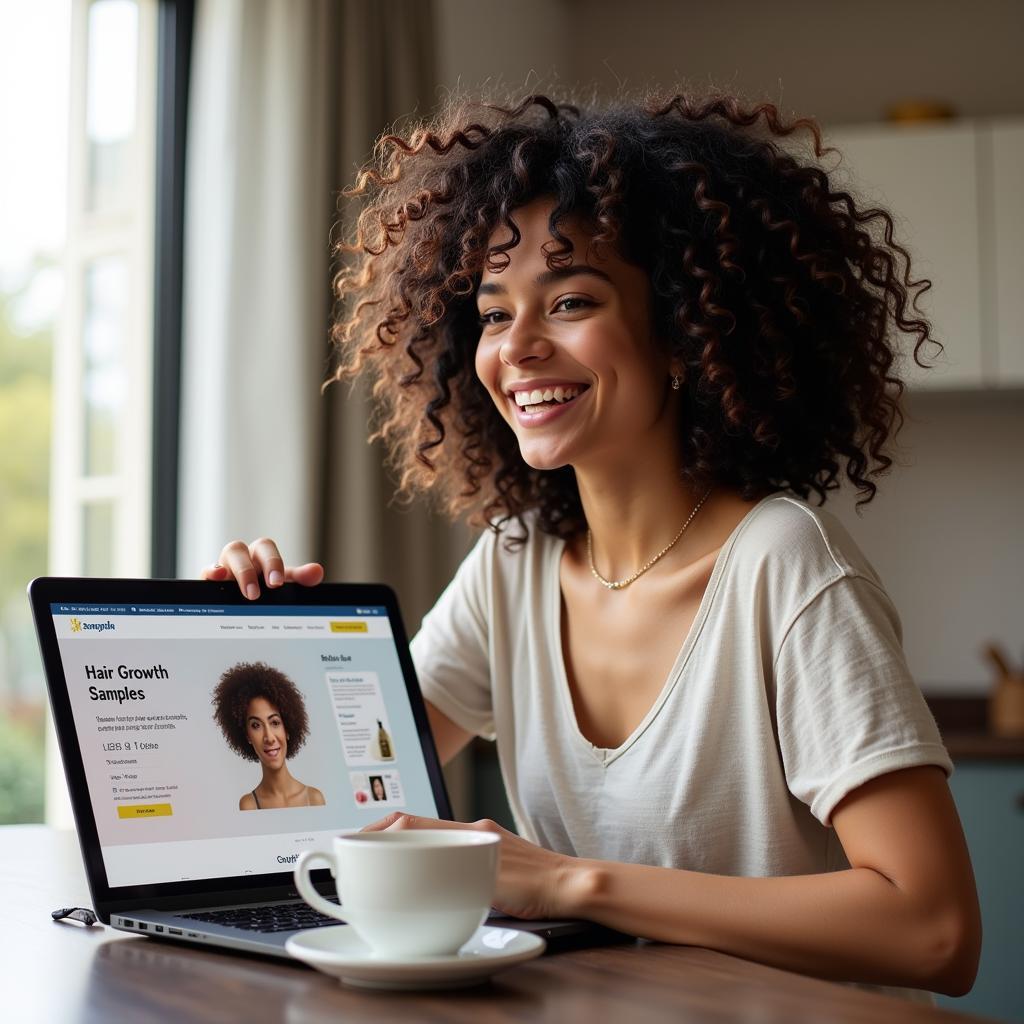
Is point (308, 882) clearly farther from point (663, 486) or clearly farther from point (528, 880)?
point (663, 486)

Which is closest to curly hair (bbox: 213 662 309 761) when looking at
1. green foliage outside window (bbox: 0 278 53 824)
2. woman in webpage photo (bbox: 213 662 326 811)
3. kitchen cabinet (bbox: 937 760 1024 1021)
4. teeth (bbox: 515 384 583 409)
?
woman in webpage photo (bbox: 213 662 326 811)

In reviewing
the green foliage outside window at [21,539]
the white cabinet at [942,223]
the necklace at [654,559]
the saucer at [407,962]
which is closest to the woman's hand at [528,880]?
the saucer at [407,962]

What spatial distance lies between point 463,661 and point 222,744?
1.64 feet

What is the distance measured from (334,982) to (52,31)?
244 centimetres

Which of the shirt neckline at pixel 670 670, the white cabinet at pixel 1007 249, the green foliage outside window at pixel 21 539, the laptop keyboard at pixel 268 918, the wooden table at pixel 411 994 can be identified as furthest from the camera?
the green foliage outside window at pixel 21 539

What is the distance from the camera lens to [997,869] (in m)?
2.71

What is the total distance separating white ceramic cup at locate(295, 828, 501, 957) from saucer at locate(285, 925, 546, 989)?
1 cm

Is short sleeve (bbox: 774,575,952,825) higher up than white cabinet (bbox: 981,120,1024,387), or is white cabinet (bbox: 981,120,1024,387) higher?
white cabinet (bbox: 981,120,1024,387)

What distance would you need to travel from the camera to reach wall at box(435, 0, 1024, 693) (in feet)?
11.1

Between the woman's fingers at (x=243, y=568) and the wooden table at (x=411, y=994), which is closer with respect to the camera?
the wooden table at (x=411, y=994)

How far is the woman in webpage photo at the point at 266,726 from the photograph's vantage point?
3.74 feet

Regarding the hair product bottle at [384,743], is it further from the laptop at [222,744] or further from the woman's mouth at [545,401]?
the woman's mouth at [545,401]

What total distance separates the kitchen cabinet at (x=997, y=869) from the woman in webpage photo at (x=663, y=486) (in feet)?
4.76

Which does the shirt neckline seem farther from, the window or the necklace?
the window
